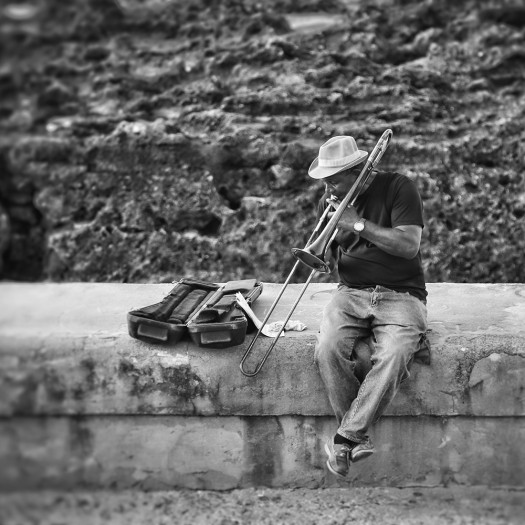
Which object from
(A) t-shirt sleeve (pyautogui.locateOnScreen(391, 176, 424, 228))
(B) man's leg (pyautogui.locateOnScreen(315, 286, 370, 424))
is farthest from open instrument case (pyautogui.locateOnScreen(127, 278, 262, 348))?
(A) t-shirt sleeve (pyautogui.locateOnScreen(391, 176, 424, 228))

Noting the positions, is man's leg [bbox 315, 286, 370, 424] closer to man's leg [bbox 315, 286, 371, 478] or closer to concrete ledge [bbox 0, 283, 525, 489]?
man's leg [bbox 315, 286, 371, 478]

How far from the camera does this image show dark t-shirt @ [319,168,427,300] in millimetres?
3191

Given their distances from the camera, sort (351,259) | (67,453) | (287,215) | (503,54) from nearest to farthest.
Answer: (67,453), (351,259), (287,215), (503,54)

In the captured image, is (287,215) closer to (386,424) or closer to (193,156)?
(193,156)

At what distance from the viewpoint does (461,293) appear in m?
4.09

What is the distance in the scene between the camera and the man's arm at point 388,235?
3080 millimetres

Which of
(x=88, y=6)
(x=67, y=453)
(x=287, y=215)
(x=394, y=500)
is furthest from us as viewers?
(x=88, y=6)

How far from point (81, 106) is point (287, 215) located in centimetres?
294

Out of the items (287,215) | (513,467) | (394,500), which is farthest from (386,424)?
(287,215)

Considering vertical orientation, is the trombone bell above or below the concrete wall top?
above

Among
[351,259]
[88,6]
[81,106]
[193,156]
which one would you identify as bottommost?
[351,259]

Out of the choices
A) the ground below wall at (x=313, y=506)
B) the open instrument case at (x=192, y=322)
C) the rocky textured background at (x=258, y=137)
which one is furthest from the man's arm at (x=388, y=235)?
the rocky textured background at (x=258, y=137)

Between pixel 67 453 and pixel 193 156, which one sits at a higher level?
pixel 193 156

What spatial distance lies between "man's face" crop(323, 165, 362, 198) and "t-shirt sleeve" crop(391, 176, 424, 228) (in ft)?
0.76
